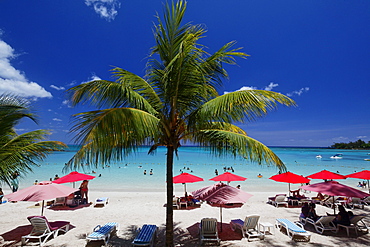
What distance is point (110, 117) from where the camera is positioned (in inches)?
159

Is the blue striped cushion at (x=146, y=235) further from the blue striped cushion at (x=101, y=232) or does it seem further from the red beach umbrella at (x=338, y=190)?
the red beach umbrella at (x=338, y=190)

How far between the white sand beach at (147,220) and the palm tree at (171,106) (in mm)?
2361

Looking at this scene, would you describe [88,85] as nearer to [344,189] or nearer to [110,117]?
[110,117]

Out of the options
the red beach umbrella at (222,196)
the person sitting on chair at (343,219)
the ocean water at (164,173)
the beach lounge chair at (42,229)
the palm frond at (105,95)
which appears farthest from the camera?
the ocean water at (164,173)

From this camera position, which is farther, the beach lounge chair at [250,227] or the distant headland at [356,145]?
the distant headland at [356,145]

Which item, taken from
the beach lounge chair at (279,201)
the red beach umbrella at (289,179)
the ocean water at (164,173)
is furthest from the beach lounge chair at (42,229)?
the beach lounge chair at (279,201)

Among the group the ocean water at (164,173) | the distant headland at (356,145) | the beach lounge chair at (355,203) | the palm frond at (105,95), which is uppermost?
the distant headland at (356,145)

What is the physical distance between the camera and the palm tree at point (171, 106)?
4305 millimetres

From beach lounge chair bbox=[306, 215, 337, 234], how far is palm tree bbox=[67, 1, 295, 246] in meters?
4.67

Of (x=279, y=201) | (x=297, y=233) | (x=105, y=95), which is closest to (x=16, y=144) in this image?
(x=105, y=95)

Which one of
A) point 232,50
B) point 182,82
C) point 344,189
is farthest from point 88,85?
point 344,189

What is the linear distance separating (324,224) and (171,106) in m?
7.19

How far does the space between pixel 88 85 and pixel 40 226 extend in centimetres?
515

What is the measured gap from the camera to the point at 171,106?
570 centimetres
